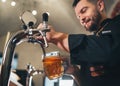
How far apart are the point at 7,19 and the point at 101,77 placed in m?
3.22

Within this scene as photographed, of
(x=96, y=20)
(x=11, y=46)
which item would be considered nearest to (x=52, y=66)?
(x=11, y=46)

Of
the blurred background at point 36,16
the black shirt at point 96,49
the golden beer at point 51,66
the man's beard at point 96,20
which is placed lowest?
the golden beer at point 51,66

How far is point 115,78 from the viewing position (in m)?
0.91

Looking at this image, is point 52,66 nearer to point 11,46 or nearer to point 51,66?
point 51,66

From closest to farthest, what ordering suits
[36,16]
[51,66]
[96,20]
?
[51,66]
[96,20]
[36,16]

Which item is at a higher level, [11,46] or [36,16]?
[36,16]

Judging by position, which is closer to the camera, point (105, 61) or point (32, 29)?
point (32, 29)

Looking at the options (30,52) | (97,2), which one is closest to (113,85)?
(97,2)

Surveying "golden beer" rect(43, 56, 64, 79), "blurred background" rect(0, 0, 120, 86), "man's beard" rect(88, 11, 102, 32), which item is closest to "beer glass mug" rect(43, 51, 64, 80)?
"golden beer" rect(43, 56, 64, 79)

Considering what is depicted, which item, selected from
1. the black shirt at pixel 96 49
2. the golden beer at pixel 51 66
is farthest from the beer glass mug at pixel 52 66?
the black shirt at pixel 96 49

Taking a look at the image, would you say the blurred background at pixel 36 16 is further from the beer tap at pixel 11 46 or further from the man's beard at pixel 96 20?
the beer tap at pixel 11 46

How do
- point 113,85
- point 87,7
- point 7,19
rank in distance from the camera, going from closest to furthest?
point 113,85 → point 87,7 → point 7,19

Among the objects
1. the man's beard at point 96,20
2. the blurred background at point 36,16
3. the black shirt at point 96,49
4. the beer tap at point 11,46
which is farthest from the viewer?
the blurred background at point 36,16

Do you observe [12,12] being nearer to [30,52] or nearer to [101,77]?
[30,52]
